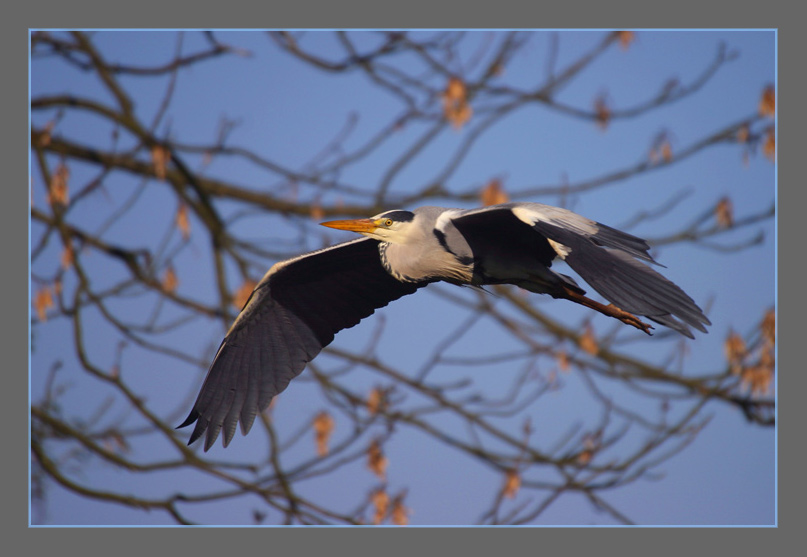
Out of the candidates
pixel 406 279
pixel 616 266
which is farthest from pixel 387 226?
pixel 616 266

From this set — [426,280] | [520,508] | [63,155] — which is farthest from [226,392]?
[63,155]

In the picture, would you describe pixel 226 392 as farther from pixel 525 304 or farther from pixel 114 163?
pixel 525 304

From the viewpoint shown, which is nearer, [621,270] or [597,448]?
[621,270]

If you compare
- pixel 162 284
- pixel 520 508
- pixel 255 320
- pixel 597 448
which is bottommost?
pixel 520 508

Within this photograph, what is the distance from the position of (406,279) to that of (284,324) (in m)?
0.84

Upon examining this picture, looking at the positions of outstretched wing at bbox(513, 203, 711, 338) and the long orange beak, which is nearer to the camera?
outstretched wing at bbox(513, 203, 711, 338)

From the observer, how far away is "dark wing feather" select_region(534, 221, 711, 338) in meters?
2.50

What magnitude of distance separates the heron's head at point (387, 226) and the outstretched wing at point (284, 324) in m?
0.33

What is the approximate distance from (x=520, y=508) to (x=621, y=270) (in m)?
3.28

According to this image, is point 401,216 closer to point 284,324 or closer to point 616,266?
point 284,324

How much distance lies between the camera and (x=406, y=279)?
11.3ft

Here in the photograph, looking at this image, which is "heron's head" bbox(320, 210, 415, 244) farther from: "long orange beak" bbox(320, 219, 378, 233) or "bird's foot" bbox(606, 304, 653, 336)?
"bird's foot" bbox(606, 304, 653, 336)

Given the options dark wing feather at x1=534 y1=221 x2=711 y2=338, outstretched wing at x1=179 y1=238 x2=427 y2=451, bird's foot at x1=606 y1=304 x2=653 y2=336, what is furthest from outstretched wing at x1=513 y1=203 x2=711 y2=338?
outstretched wing at x1=179 y1=238 x2=427 y2=451

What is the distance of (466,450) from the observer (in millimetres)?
6570
